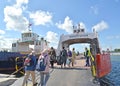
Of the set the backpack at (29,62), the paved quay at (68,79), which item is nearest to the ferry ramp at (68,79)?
the paved quay at (68,79)

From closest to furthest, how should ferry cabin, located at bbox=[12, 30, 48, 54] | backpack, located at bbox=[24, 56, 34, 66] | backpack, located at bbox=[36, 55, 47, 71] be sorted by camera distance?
1. backpack, located at bbox=[36, 55, 47, 71]
2. backpack, located at bbox=[24, 56, 34, 66]
3. ferry cabin, located at bbox=[12, 30, 48, 54]

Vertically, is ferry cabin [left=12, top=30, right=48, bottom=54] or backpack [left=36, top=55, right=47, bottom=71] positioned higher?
ferry cabin [left=12, top=30, right=48, bottom=54]

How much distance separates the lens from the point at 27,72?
32.8ft

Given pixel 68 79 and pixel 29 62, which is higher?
pixel 29 62

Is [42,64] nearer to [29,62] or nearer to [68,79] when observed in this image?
[29,62]

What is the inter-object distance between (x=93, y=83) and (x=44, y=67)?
3053mm

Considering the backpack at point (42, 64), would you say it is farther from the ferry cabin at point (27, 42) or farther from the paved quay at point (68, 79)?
the ferry cabin at point (27, 42)

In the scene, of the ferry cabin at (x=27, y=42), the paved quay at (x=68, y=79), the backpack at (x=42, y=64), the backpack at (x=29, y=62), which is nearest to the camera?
the backpack at (x=42, y=64)

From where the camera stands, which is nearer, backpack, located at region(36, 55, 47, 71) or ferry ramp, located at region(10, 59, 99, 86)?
backpack, located at region(36, 55, 47, 71)

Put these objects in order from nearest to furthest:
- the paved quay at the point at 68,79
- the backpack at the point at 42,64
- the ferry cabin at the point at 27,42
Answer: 1. the backpack at the point at 42,64
2. the paved quay at the point at 68,79
3. the ferry cabin at the point at 27,42

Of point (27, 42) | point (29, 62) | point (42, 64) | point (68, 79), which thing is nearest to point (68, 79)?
point (68, 79)

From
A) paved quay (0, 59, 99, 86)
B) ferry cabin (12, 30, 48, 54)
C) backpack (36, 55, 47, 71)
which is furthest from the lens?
ferry cabin (12, 30, 48, 54)

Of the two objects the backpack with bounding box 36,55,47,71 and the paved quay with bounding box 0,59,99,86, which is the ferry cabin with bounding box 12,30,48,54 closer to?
the paved quay with bounding box 0,59,99,86

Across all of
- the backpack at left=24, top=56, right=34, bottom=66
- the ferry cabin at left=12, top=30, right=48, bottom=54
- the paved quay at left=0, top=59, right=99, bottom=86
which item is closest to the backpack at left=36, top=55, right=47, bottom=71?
the backpack at left=24, top=56, right=34, bottom=66
